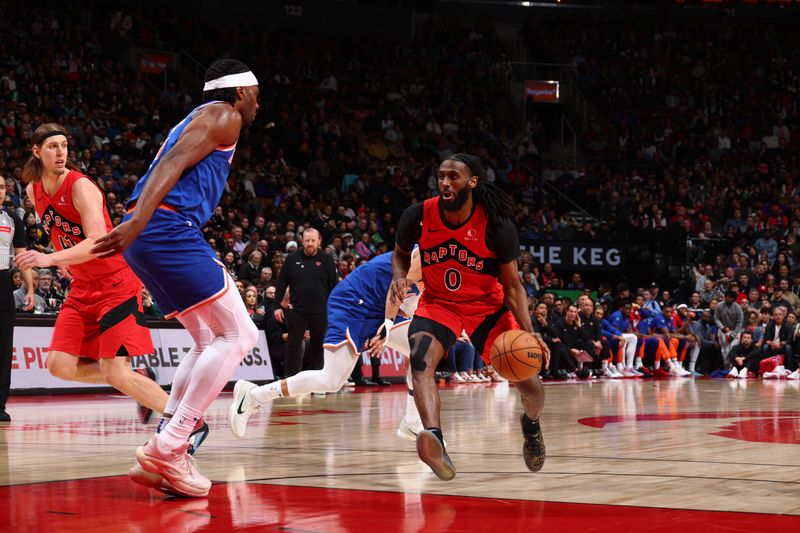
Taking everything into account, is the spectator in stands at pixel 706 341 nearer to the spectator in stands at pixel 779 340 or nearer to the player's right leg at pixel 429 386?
the spectator in stands at pixel 779 340

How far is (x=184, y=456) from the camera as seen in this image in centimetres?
486

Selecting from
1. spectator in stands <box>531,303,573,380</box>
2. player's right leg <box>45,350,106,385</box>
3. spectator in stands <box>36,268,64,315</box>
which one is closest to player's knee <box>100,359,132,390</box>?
player's right leg <box>45,350,106,385</box>

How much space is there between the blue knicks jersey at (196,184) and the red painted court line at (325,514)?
1.34m

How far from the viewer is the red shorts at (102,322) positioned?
6.58 metres

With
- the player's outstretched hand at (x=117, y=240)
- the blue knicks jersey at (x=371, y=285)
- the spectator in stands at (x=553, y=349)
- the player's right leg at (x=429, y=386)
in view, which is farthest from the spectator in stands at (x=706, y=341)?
the player's outstretched hand at (x=117, y=240)

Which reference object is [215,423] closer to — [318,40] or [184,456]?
[184,456]

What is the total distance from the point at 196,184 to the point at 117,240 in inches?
22.6

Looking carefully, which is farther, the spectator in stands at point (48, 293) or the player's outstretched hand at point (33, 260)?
the spectator in stands at point (48, 293)

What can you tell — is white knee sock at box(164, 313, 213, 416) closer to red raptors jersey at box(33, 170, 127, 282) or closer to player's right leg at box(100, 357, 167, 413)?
player's right leg at box(100, 357, 167, 413)

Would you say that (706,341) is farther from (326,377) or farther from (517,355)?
(517,355)

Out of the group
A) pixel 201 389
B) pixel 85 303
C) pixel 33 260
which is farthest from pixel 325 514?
pixel 85 303

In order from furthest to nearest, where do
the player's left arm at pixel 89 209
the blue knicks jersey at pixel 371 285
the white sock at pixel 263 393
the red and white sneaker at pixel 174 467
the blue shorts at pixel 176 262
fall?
the blue knicks jersey at pixel 371 285 → the white sock at pixel 263 393 → the player's left arm at pixel 89 209 → the blue shorts at pixel 176 262 → the red and white sneaker at pixel 174 467

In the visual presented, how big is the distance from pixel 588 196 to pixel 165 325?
618 inches

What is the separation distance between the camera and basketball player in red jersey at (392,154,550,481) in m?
5.71
